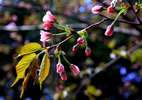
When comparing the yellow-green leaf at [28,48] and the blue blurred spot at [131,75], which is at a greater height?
the yellow-green leaf at [28,48]

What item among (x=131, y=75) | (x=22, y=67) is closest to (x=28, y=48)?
(x=22, y=67)

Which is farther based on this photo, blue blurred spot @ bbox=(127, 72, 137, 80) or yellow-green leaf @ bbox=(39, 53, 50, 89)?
blue blurred spot @ bbox=(127, 72, 137, 80)

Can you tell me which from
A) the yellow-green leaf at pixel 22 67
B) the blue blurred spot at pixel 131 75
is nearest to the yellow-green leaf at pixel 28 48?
the yellow-green leaf at pixel 22 67

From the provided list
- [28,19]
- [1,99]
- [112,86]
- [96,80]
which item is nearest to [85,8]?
[28,19]

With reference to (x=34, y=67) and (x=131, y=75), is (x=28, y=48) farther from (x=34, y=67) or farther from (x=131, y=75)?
(x=131, y=75)

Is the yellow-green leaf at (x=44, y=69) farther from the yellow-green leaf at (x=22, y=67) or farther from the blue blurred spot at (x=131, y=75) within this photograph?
the blue blurred spot at (x=131, y=75)

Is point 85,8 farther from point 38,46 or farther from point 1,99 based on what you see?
point 1,99

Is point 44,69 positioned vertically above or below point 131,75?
above

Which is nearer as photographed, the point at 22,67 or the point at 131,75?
the point at 22,67

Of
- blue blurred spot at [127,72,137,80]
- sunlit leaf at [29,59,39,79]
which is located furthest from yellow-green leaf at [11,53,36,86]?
blue blurred spot at [127,72,137,80]

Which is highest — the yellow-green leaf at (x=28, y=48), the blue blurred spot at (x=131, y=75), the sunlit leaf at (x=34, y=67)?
the yellow-green leaf at (x=28, y=48)

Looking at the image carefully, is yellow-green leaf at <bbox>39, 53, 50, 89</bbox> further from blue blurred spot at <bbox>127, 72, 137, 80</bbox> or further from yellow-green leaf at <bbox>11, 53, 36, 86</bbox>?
blue blurred spot at <bbox>127, 72, 137, 80</bbox>

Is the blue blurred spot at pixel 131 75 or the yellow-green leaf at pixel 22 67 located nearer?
the yellow-green leaf at pixel 22 67
